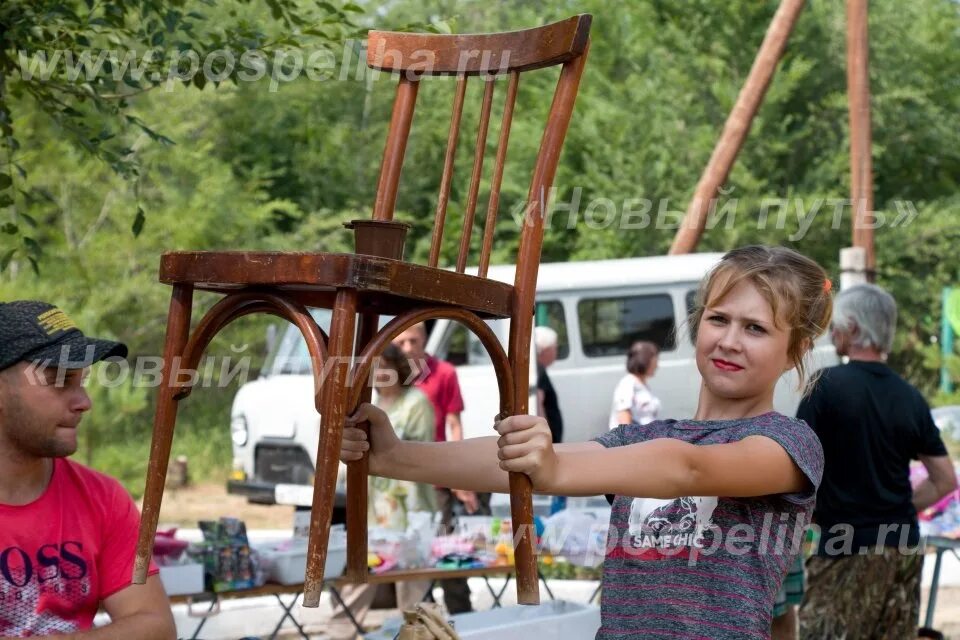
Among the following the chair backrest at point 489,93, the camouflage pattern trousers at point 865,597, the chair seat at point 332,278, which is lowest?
the camouflage pattern trousers at point 865,597

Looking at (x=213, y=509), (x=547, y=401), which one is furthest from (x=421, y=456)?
(x=213, y=509)

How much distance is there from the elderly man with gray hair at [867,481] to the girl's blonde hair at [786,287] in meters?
2.12

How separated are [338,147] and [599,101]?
16.1ft

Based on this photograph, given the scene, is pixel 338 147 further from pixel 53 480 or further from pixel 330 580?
pixel 53 480

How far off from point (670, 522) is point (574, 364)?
8141 millimetres

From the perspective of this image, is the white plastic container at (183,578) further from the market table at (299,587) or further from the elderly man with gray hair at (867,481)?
the elderly man with gray hair at (867,481)

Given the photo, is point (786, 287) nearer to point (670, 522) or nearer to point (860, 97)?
point (670, 522)

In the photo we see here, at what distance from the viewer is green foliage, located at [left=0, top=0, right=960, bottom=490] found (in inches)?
620

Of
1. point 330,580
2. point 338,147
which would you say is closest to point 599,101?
point 338,147

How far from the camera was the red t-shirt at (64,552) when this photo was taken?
2898 mm

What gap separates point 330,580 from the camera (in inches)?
202

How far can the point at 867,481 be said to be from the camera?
4402mm

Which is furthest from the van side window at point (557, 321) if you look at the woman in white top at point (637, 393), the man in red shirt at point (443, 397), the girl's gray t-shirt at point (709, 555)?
the girl's gray t-shirt at point (709, 555)

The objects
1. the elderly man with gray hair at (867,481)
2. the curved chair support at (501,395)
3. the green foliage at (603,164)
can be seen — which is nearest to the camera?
the curved chair support at (501,395)
